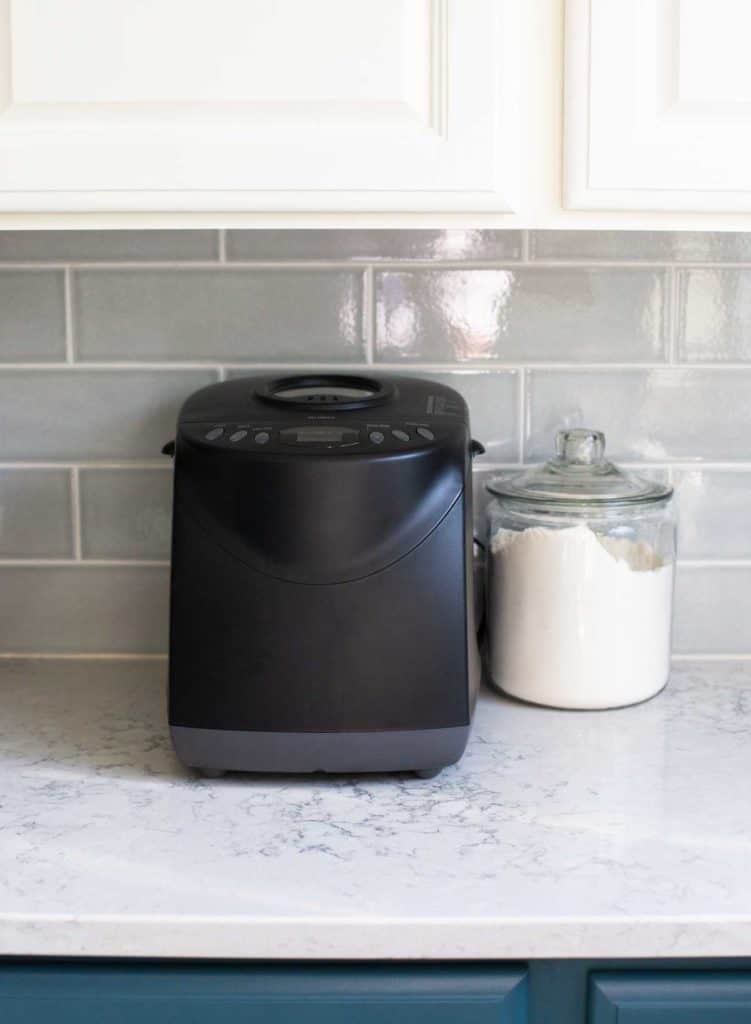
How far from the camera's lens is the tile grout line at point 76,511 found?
51.1 inches

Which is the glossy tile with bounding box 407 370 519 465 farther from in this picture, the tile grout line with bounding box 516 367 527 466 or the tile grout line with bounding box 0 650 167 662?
the tile grout line with bounding box 0 650 167 662

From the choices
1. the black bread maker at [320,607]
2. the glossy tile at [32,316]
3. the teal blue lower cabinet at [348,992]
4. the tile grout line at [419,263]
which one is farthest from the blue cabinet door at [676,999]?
the glossy tile at [32,316]

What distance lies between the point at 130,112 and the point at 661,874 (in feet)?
2.20

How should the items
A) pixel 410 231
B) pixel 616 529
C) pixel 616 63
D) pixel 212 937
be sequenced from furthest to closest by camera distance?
pixel 410 231 → pixel 616 529 → pixel 616 63 → pixel 212 937

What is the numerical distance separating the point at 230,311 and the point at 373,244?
0.16 m

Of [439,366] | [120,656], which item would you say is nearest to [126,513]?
[120,656]

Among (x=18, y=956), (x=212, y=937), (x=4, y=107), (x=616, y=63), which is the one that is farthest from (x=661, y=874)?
(x=4, y=107)

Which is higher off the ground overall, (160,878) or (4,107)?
(4,107)

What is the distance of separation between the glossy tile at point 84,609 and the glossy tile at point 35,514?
0.07 feet

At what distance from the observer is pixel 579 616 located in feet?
3.67

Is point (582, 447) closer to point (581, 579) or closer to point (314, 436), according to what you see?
point (581, 579)

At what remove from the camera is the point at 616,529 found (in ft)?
3.76

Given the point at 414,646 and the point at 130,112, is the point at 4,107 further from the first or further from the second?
the point at 414,646

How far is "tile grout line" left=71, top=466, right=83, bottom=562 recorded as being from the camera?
130cm
